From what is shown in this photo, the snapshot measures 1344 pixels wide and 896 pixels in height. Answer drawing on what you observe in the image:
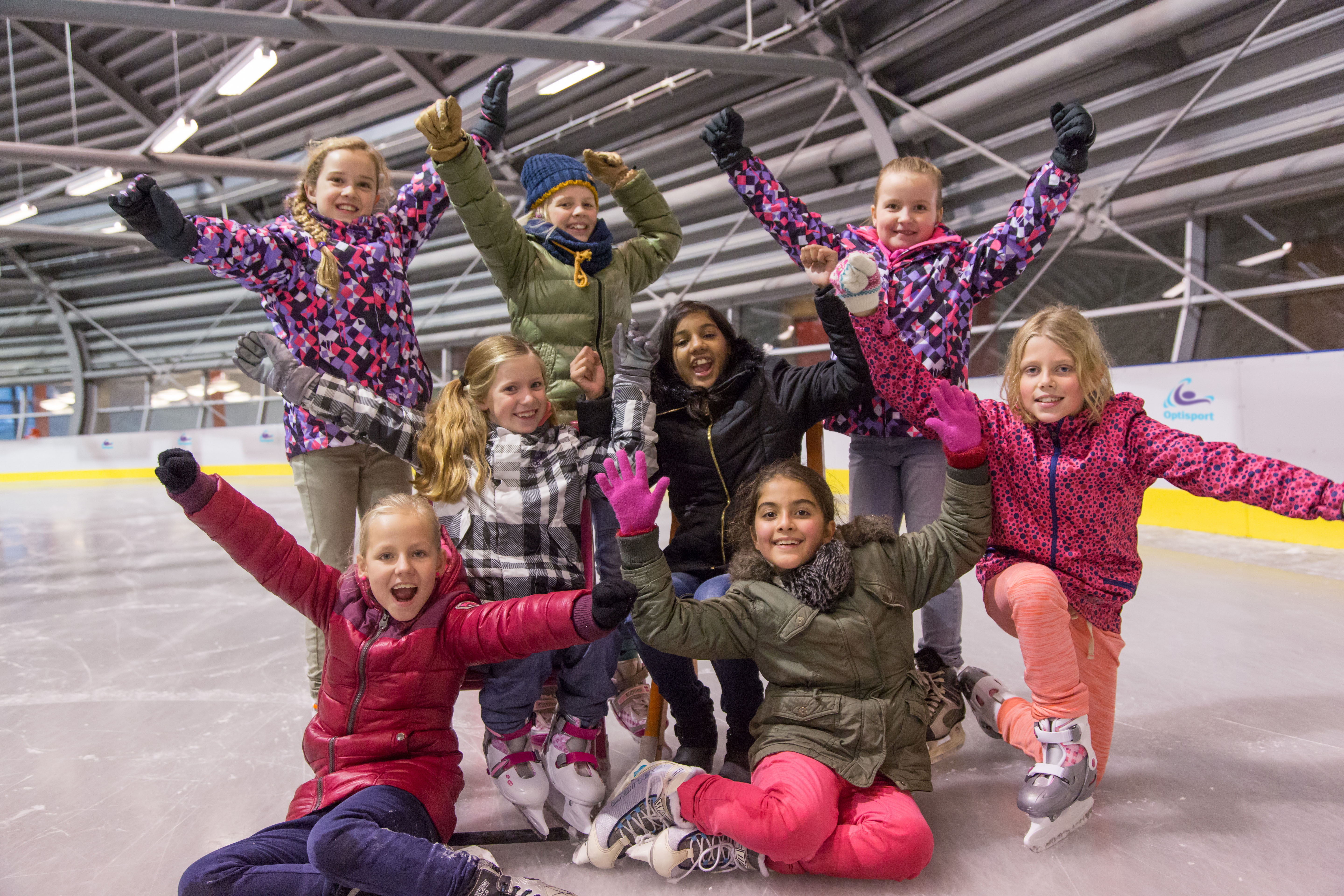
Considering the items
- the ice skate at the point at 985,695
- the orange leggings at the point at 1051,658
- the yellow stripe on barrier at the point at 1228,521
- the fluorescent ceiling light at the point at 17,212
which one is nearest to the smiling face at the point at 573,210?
the orange leggings at the point at 1051,658

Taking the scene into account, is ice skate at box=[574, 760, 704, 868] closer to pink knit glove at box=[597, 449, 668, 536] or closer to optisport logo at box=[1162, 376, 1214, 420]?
pink knit glove at box=[597, 449, 668, 536]

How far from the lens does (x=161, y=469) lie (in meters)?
1.36

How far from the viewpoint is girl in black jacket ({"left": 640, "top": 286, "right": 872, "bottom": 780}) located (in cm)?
166

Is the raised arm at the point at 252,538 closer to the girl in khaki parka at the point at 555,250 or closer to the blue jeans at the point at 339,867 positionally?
the blue jeans at the point at 339,867

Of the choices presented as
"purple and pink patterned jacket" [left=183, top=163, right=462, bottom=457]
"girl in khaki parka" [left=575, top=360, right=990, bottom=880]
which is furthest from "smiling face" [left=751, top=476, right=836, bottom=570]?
"purple and pink patterned jacket" [left=183, top=163, right=462, bottom=457]

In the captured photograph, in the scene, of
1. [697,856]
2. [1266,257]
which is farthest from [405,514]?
[1266,257]

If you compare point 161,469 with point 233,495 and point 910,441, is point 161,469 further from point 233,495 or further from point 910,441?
point 910,441

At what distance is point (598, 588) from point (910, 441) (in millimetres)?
968

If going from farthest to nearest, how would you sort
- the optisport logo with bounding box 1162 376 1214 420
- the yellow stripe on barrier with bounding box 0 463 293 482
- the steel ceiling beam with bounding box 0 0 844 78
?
1. the yellow stripe on barrier with bounding box 0 463 293 482
2. the steel ceiling beam with bounding box 0 0 844 78
3. the optisport logo with bounding box 1162 376 1214 420

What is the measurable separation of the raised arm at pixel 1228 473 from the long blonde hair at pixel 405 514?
1.31m

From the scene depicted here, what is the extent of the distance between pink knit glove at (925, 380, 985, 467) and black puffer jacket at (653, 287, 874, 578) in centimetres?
20

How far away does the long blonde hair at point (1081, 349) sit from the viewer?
1579mm

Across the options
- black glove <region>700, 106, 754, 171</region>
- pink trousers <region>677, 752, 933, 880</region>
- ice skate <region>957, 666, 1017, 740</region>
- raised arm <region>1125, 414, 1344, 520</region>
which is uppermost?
black glove <region>700, 106, 754, 171</region>

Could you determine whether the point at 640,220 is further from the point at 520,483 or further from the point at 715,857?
the point at 715,857
